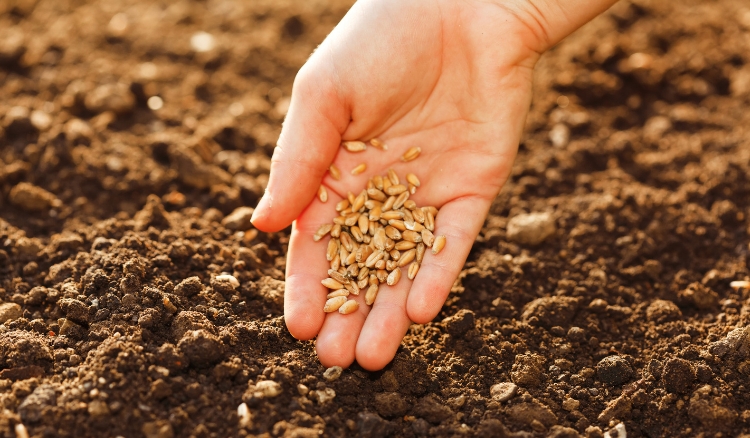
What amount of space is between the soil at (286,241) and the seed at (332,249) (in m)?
0.32

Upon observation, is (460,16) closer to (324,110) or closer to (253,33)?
(324,110)

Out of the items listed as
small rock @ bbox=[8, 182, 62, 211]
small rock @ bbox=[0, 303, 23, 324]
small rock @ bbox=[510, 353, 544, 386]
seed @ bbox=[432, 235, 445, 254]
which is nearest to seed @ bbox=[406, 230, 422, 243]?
seed @ bbox=[432, 235, 445, 254]

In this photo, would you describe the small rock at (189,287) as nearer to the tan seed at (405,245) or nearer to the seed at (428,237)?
the tan seed at (405,245)

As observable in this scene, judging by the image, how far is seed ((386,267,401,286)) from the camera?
2.94m

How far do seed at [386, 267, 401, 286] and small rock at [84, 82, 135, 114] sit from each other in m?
2.24

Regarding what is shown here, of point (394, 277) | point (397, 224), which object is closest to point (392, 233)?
point (397, 224)

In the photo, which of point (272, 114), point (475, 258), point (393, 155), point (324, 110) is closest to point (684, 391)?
point (475, 258)

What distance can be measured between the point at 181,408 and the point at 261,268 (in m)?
0.93

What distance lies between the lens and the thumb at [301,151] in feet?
9.68

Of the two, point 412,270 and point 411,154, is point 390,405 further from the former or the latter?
point 411,154

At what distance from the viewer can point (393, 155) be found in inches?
135

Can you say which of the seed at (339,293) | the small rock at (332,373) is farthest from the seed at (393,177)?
the small rock at (332,373)

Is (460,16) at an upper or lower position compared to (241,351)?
upper

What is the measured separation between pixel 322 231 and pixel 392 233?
328mm
